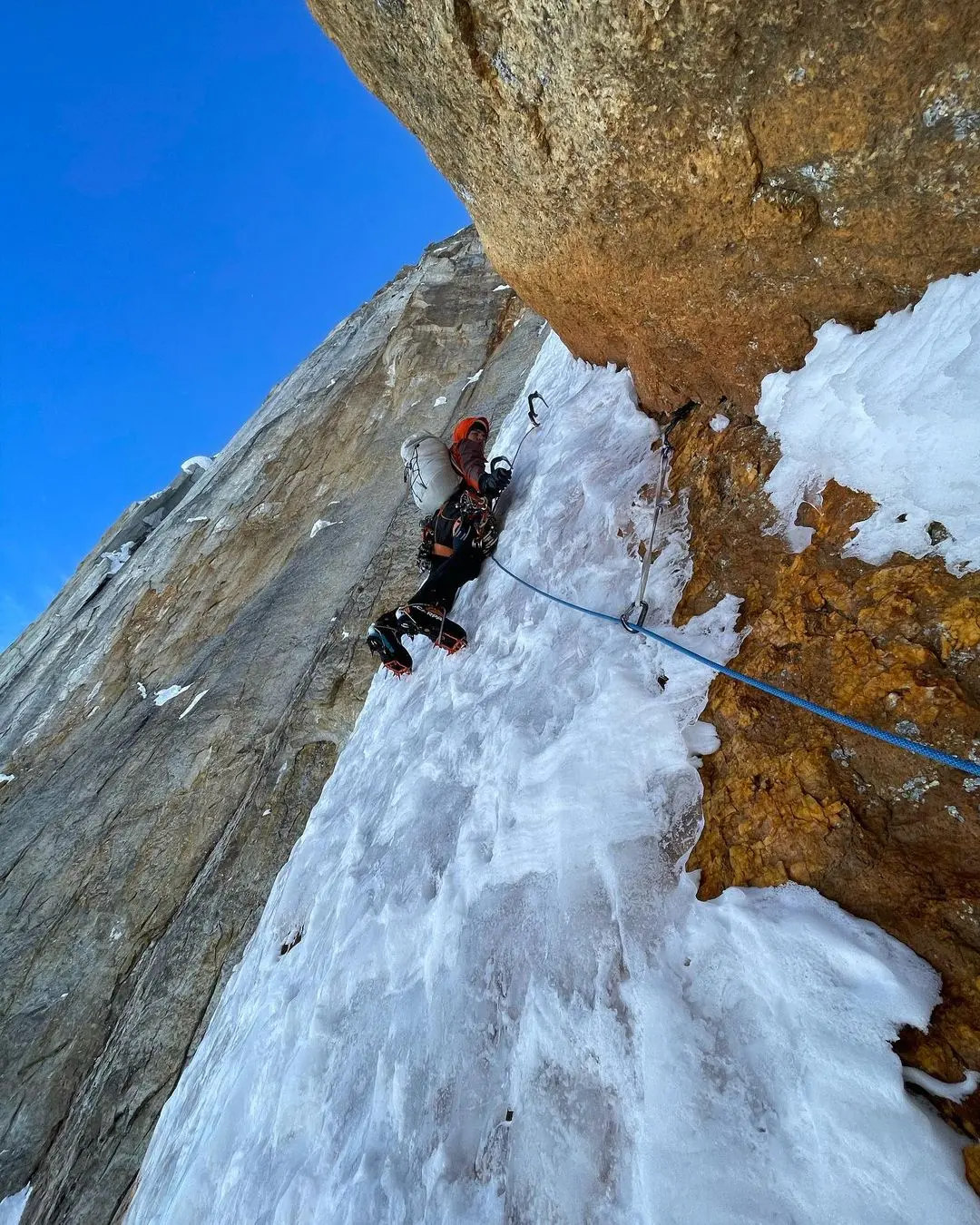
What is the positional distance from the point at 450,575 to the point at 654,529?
109 inches

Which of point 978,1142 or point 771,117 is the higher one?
point 771,117

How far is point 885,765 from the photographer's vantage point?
2318 mm

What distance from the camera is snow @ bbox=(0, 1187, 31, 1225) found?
496 cm

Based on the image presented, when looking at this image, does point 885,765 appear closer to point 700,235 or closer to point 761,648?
point 761,648

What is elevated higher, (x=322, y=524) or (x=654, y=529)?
(x=322, y=524)

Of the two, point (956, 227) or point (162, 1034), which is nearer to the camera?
point (956, 227)

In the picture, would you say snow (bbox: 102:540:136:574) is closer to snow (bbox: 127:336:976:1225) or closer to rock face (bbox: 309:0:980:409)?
snow (bbox: 127:336:976:1225)

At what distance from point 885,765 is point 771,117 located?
3.04m

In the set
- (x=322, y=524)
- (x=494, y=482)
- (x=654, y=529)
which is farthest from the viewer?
(x=322, y=524)

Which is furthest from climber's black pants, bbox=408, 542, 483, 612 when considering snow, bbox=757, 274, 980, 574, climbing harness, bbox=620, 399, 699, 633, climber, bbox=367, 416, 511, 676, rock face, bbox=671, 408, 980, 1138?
rock face, bbox=671, 408, 980, 1138

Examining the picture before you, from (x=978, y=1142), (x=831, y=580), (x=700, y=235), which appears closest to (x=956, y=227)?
(x=700, y=235)

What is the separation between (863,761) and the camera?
2.39 meters

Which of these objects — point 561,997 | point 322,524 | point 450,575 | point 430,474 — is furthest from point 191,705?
point 561,997

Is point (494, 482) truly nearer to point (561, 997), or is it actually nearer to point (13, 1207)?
point (561, 997)
